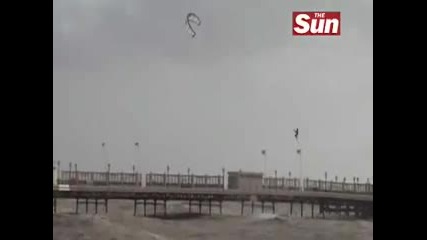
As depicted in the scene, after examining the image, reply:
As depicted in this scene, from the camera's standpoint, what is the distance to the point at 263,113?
337 cm

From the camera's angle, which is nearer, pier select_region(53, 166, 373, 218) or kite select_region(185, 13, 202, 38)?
kite select_region(185, 13, 202, 38)

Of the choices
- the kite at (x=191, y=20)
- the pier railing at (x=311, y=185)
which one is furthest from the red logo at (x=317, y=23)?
the pier railing at (x=311, y=185)

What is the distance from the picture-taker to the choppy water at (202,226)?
346 cm

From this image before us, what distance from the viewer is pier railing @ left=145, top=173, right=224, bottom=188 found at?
371 centimetres

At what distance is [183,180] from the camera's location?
151 inches

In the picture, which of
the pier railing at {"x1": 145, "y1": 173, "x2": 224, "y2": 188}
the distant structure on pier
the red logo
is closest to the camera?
the red logo

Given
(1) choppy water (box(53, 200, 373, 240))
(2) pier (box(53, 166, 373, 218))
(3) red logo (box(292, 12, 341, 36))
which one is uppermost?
(3) red logo (box(292, 12, 341, 36))

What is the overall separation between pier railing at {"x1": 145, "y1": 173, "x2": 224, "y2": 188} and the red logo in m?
1.08

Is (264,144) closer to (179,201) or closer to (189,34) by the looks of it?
(189,34)

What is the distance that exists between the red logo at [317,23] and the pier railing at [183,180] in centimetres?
108

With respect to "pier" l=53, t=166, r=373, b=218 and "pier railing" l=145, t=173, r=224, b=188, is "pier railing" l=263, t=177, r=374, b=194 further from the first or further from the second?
"pier railing" l=145, t=173, r=224, b=188

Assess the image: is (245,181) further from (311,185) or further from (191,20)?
(191,20)

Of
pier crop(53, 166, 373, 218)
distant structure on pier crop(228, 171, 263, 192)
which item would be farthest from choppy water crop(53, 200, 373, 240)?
distant structure on pier crop(228, 171, 263, 192)

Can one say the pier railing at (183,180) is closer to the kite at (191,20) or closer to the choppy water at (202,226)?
the choppy water at (202,226)
